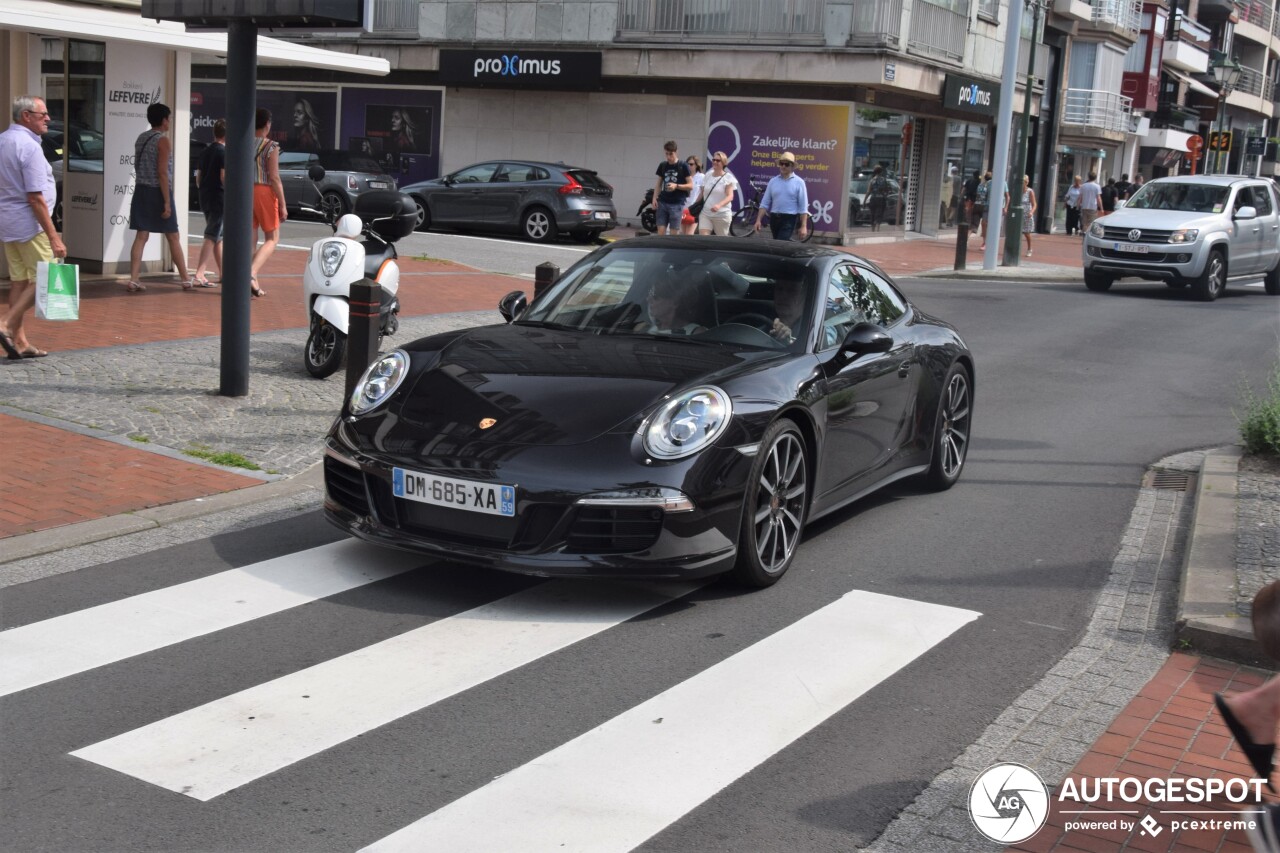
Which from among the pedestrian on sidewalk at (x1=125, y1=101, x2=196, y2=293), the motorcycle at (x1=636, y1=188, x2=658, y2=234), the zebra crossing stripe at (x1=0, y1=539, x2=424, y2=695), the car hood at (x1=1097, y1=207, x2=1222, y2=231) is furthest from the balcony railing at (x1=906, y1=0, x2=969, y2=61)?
the zebra crossing stripe at (x1=0, y1=539, x2=424, y2=695)

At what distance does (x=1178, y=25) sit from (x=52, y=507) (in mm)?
59880

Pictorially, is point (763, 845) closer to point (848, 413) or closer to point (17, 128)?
point (848, 413)

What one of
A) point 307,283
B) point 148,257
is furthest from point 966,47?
point 307,283

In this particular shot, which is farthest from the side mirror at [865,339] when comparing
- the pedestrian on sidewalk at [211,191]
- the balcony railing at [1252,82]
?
the balcony railing at [1252,82]

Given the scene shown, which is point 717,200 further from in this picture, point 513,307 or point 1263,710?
point 1263,710

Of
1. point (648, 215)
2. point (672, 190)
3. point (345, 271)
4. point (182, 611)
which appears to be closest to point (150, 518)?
point (182, 611)

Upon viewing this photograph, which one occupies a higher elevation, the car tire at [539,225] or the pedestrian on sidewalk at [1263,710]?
the car tire at [539,225]

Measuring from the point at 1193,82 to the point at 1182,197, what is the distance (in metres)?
45.0

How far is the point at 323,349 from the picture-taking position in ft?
33.5

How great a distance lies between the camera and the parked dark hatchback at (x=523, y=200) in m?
26.4

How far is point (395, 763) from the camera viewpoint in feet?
13.4

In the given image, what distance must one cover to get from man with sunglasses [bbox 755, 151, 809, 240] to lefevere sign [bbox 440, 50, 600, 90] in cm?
1548

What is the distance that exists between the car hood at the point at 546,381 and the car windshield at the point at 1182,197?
18.3 meters

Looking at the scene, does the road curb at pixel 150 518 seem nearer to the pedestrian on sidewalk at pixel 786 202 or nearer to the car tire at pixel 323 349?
the car tire at pixel 323 349
